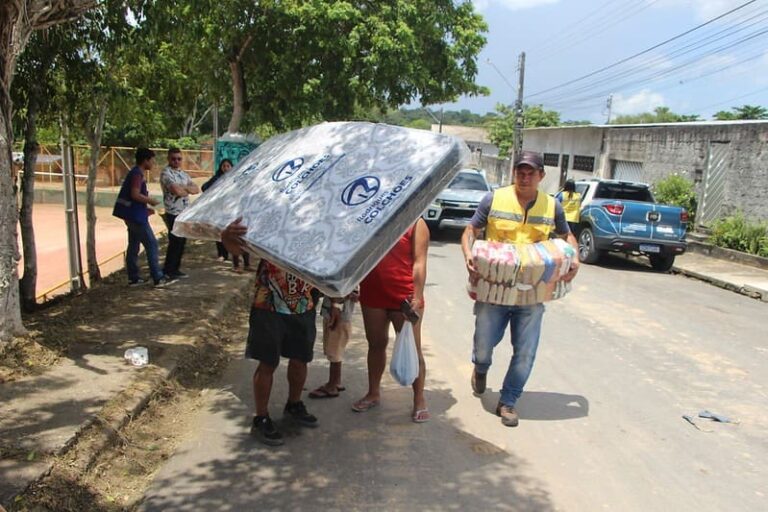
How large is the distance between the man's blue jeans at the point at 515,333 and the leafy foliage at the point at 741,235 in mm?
10728

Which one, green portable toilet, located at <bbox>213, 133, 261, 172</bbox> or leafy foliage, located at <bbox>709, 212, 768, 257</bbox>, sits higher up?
green portable toilet, located at <bbox>213, 133, 261, 172</bbox>

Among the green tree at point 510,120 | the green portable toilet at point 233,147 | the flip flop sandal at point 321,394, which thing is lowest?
the flip flop sandal at point 321,394

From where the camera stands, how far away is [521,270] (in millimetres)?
4031

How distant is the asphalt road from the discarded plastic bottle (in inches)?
22.4

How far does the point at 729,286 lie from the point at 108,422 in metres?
10.4

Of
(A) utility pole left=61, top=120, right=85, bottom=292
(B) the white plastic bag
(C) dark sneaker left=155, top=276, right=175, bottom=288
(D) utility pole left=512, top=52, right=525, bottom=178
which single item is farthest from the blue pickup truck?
(D) utility pole left=512, top=52, right=525, bottom=178

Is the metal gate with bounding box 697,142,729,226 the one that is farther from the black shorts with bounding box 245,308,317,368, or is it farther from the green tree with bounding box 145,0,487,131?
the black shorts with bounding box 245,308,317,368

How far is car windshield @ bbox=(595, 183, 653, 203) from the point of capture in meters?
12.6

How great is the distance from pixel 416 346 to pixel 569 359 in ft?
7.56

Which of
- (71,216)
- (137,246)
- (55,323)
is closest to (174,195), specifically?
(137,246)

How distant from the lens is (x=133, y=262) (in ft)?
24.5

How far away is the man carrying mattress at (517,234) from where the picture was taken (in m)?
4.20

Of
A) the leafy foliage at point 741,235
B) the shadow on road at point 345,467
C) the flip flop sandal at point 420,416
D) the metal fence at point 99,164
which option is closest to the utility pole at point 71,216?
the shadow on road at point 345,467

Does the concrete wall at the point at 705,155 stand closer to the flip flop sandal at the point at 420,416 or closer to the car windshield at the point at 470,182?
the car windshield at the point at 470,182
